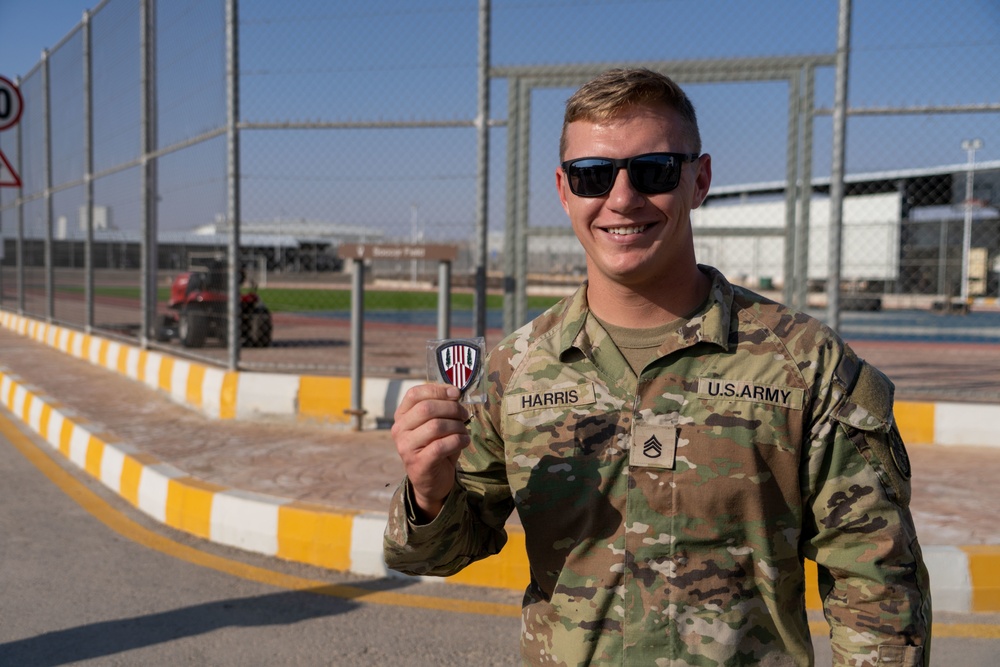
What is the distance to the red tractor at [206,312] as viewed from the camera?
10.5 m

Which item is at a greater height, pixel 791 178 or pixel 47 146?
pixel 47 146

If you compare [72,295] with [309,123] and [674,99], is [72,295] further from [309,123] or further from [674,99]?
[674,99]

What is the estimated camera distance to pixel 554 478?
1.73 metres

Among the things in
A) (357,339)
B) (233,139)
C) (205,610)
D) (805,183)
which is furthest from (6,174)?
(805,183)

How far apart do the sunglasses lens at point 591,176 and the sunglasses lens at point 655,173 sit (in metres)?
0.05

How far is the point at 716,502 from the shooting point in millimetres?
1637

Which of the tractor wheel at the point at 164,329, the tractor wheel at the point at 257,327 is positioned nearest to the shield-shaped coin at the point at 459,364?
the tractor wheel at the point at 257,327

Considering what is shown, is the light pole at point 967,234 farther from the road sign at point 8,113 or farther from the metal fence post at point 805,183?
the road sign at point 8,113

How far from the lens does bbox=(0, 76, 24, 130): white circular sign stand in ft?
36.9

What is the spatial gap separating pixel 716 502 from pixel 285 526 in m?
3.73

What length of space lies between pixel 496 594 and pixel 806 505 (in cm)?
296

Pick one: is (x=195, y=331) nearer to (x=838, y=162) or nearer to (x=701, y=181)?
(x=838, y=162)

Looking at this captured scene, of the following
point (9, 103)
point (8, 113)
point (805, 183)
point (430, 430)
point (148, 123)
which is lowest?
point (430, 430)

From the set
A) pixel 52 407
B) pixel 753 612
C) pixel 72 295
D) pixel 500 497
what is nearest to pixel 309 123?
pixel 52 407
